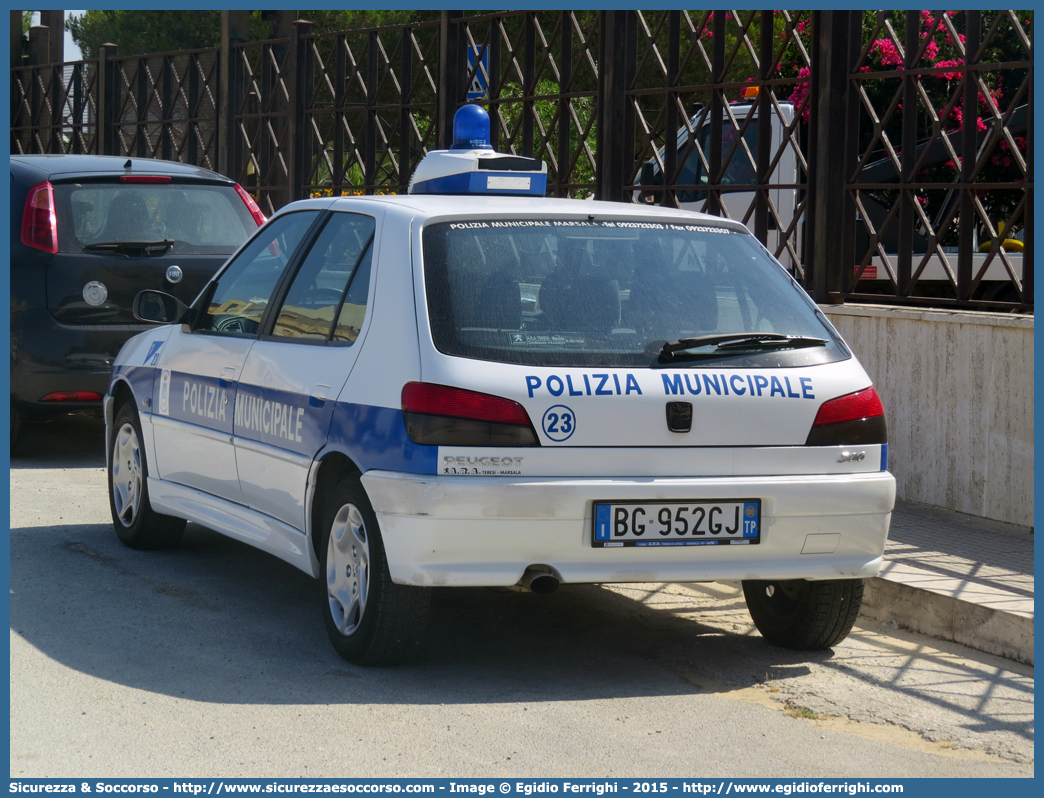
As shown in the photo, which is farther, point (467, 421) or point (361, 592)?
point (361, 592)

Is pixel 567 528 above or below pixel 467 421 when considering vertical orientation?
below

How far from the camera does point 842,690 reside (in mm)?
4887

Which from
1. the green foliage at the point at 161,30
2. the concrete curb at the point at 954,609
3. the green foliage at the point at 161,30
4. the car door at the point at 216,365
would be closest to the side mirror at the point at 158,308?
the car door at the point at 216,365

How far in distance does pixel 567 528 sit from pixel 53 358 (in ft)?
17.1

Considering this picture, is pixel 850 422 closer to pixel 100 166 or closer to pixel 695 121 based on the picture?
pixel 695 121

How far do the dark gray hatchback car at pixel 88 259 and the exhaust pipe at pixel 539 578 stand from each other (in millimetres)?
5039

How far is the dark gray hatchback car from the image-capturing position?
28.8 feet

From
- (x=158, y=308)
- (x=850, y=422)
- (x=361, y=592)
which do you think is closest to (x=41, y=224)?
(x=158, y=308)

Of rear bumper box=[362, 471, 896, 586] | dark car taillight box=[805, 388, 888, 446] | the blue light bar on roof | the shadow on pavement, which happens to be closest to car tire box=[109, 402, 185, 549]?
the shadow on pavement

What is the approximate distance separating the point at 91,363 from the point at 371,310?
177 inches

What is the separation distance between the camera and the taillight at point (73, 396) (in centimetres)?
880

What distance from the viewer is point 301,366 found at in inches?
203

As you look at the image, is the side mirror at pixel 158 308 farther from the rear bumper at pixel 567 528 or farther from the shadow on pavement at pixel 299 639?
the rear bumper at pixel 567 528

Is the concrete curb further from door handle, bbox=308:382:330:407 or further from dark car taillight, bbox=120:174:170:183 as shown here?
dark car taillight, bbox=120:174:170:183
